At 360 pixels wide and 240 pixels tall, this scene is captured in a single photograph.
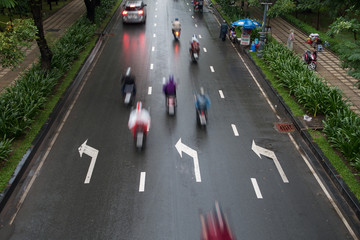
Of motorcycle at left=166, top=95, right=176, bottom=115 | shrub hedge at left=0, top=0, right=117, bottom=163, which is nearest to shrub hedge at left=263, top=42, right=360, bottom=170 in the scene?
motorcycle at left=166, top=95, right=176, bottom=115

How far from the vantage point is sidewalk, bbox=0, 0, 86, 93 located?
58.9 ft

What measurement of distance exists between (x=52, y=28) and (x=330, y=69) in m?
22.2

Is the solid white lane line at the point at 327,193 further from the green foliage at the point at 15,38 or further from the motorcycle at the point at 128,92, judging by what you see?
the green foliage at the point at 15,38

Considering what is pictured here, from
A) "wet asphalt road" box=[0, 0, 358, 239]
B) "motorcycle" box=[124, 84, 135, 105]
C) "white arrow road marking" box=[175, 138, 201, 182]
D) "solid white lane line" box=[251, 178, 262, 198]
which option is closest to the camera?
"wet asphalt road" box=[0, 0, 358, 239]

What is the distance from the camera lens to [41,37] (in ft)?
56.6

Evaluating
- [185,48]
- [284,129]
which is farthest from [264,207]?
[185,48]

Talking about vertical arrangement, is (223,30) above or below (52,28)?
above

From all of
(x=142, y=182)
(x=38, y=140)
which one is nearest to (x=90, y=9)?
(x=38, y=140)

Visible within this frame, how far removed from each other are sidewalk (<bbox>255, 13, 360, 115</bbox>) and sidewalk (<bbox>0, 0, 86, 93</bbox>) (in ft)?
55.3

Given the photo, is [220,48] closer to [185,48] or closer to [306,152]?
[185,48]

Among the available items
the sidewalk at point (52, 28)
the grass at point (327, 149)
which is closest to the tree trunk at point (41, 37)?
the sidewalk at point (52, 28)

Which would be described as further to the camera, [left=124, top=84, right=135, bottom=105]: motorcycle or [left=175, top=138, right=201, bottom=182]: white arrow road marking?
[left=124, top=84, right=135, bottom=105]: motorcycle

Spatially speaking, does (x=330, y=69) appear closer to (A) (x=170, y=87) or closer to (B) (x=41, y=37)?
(A) (x=170, y=87)

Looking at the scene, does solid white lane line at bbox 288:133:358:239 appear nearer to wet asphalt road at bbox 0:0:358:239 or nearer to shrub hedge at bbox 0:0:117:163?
wet asphalt road at bbox 0:0:358:239
